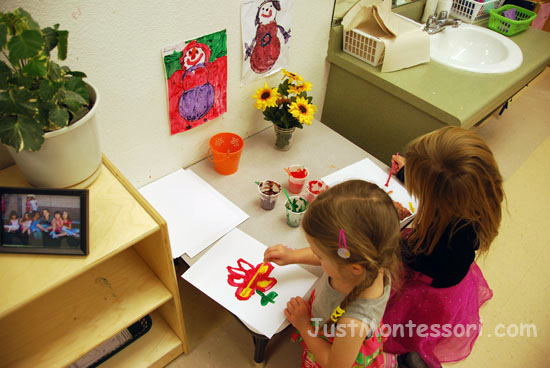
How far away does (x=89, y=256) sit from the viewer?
774 millimetres

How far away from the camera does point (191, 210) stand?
1.20 meters

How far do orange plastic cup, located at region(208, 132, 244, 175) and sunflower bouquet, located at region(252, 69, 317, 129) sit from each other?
14 cm

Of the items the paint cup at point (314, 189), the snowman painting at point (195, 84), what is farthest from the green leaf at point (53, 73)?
the paint cup at point (314, 189)

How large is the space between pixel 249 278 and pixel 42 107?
636 mm

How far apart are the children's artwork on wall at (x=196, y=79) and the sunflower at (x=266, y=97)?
11 cm

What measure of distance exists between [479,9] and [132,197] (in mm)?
1709

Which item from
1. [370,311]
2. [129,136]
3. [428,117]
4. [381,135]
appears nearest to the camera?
[370,311]

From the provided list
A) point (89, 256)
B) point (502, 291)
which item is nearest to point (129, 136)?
point (89, 256)

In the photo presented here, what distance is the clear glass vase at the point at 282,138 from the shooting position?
1354 mm

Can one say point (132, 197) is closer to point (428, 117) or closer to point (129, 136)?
point (129, 136)

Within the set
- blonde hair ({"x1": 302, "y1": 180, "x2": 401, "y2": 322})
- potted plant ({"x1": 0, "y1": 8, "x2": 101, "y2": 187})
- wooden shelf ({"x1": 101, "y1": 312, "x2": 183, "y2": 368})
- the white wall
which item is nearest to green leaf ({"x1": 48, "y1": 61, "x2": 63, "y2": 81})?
potted plant ({"x1": 0, "y1": 8, "x2": 101, "y2": 187})

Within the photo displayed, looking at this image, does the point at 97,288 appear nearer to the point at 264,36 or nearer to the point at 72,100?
the point at 72,100

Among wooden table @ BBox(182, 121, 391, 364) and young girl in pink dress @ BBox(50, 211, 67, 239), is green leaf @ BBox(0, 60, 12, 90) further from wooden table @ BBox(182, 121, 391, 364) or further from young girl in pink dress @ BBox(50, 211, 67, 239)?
wooden table @ BBox(182, 121, 391, 364)

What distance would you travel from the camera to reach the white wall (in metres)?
0.87
